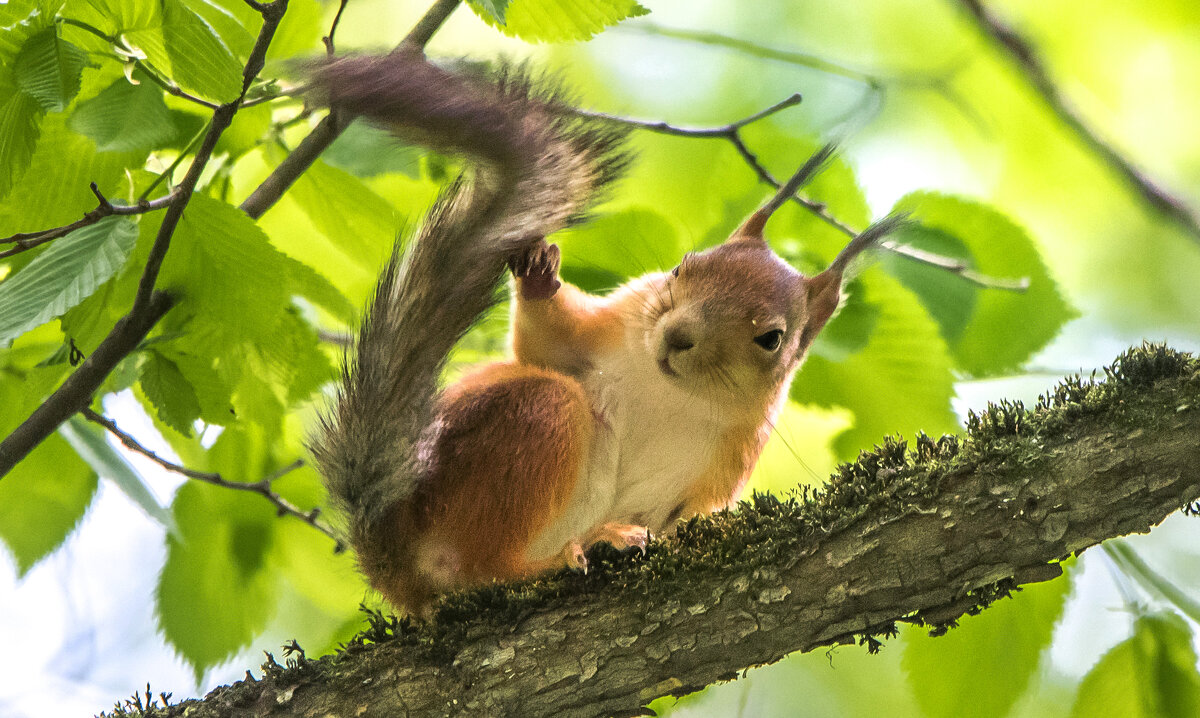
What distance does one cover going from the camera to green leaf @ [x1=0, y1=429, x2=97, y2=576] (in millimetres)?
1768

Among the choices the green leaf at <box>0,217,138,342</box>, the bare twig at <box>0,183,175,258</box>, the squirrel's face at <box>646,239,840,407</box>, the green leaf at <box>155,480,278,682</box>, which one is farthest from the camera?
the green leaf at <box>155,480,278,682</box>

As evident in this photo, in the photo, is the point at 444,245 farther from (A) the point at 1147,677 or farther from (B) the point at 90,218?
(A) the point at 1147,677

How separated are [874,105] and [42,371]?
1.75 metres

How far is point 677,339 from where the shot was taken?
178 cm

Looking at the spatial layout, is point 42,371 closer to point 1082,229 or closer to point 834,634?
point 834,634

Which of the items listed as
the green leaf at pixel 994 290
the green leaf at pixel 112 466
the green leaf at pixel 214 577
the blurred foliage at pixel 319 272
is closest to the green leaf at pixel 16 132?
the blurred foliage at pixel 319 272

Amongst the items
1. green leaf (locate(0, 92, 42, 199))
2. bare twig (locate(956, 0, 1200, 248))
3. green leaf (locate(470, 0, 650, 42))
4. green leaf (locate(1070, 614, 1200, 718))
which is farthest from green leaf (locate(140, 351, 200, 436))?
bare twig (locate(956, 0, 1200, 248))

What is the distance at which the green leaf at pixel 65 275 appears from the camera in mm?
1031

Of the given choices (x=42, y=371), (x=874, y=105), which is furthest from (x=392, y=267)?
(x=874, y=105)

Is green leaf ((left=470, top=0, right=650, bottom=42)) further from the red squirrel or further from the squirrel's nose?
the squirrel's nose

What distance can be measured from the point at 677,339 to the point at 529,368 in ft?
1.00

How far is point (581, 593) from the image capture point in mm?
1362

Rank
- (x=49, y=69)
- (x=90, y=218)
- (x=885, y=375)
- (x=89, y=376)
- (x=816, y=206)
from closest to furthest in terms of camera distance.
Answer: (x=49, y=69), (x=90, y=218), (x=89, y=376), (x=885, y=375), (x=816, y=206)

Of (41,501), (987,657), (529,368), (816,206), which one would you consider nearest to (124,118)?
(529,368)
